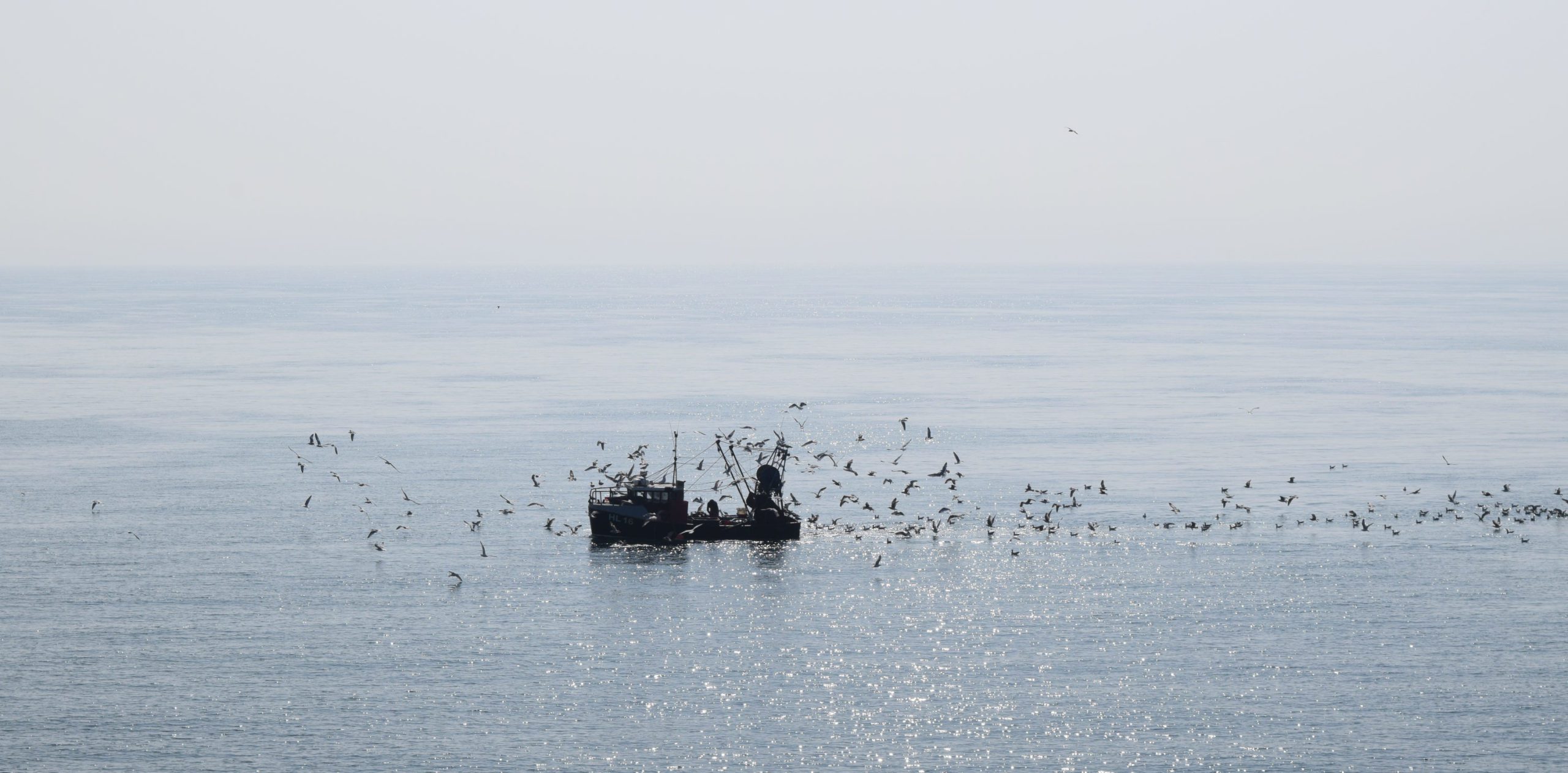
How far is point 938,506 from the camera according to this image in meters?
121

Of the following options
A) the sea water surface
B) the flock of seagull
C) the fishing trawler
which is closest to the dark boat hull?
the fishing trawler

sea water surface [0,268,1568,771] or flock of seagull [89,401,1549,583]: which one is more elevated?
flock of seagull [89,401,1549,583]

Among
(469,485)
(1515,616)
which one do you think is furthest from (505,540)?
(1515,616)

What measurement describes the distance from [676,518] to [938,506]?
24029 mm

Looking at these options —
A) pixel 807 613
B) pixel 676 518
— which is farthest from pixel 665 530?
pixel 807 613

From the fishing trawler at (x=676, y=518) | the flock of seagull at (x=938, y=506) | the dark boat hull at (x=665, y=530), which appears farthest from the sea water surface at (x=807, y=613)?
the fishing trawler at (x=676, y=518)

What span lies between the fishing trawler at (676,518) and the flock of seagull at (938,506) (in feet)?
7.32

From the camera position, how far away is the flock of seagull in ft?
362

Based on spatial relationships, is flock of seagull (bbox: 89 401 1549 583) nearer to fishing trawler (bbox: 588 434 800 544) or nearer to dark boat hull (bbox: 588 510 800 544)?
fishing trawler (bbox: 588 434 800 544)

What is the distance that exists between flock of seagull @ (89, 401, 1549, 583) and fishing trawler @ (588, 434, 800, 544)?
2230 millimetres

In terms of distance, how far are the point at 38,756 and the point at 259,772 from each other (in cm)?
1041

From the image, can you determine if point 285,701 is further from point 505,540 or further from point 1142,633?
point 1142,633

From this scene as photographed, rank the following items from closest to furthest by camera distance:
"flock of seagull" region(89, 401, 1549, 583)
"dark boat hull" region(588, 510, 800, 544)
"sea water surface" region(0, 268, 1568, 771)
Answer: "sea water surface" region(0, 268, 1568, 771) → "dark boat hull" region(588, 510, 800, 544) → "flock of seagull" region(89, 401, 1549, 583)

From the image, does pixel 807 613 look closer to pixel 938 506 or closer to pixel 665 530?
pixel 665 530
